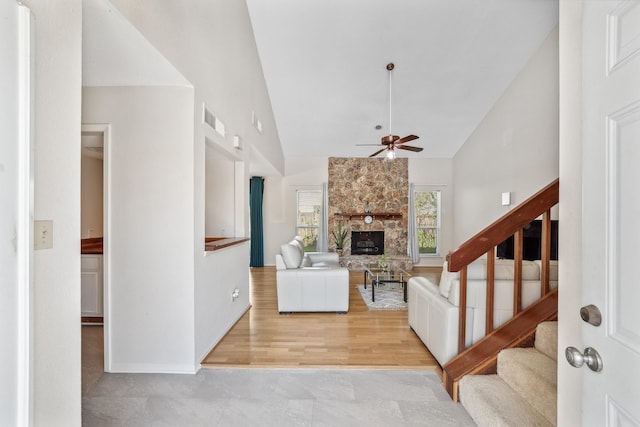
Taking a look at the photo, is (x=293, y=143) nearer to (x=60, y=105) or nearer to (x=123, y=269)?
(x=123, y=269)

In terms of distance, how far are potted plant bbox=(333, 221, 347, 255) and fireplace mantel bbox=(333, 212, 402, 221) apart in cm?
18

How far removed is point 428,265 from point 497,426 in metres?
6.22

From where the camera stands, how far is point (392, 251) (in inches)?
306

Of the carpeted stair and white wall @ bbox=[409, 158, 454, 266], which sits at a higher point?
white wall @ bbox=[409, 158, 454, 266]

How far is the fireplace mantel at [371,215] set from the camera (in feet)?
25.0

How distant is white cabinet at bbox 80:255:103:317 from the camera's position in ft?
11.4

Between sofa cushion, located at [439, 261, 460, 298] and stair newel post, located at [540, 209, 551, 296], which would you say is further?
sofa cushion, located at [439, 261, 460, 298]

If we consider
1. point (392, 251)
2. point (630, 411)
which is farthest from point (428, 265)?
point (630, 411)

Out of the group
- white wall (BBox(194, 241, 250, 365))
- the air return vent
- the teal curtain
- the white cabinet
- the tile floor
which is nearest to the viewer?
the tile floor

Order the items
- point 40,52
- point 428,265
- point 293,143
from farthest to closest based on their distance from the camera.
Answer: point 428,265 < point 293,143 < point 40,52

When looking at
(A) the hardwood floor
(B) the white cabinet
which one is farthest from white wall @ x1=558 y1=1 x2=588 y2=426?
(B) the white cabinet

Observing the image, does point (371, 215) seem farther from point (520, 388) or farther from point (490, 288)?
point (520, 388)

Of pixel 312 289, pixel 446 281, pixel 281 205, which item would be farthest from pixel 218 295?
pixel 281 205
